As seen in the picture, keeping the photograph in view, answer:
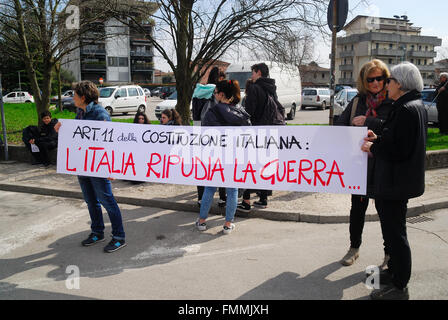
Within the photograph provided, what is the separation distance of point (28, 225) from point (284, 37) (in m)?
6.78

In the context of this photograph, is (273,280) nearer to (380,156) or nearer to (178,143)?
(380,156)

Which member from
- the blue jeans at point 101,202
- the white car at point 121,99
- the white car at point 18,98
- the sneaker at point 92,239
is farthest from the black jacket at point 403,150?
the white car at point 18,98

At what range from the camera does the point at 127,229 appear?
5.08 m

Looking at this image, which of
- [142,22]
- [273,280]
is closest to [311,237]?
[273,280]

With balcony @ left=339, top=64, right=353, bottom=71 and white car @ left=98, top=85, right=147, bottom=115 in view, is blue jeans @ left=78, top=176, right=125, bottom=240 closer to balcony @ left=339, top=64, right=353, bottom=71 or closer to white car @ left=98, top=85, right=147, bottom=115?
white car @ left=98, top=85, right=147, bottom=115

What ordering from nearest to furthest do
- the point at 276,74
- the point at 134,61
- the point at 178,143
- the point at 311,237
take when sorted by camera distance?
the point at 178,143 → the point at 311,237 → the point at 276,74 → the point at 134,61

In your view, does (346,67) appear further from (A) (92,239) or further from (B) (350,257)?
(A) (92,239)

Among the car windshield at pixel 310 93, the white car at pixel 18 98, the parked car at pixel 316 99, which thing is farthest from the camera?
the white car at pixel 18 98

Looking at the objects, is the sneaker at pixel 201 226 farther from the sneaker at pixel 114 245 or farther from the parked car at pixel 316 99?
the parked car at pixel 316 99

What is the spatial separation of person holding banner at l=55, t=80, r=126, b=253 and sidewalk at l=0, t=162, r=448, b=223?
1554mm

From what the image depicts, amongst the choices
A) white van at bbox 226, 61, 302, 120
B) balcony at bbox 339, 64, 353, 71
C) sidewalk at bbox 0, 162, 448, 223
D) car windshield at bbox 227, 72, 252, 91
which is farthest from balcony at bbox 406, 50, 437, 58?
sidewalk at bbox 0, 162, 448, 223

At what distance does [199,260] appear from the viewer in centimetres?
407

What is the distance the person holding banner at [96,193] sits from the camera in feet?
14.2

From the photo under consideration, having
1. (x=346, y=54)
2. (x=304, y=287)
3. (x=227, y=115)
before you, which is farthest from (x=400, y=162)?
(x=346, y=54)
